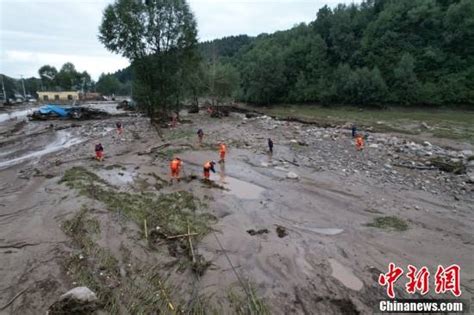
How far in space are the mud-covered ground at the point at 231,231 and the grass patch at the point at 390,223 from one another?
57mm

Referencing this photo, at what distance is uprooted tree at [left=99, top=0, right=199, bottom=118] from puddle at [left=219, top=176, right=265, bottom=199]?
2034 cm

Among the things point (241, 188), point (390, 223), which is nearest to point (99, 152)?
point (241, 188)

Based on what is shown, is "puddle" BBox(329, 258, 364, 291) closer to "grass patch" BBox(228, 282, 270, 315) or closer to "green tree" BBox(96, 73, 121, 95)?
"grass patch" BBox(228, 282, 270, 315)

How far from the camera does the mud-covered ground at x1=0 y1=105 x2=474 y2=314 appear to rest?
5555 mm

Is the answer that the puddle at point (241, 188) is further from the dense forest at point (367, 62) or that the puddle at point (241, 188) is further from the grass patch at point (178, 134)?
the dense forest at point (367, 62)

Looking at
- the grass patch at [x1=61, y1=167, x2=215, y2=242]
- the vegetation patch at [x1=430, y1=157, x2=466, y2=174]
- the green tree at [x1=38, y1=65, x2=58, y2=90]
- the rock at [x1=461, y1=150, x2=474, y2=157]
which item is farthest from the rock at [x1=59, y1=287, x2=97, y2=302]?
the green tree at [x1=38, y1=65, x2=58, y2=90]

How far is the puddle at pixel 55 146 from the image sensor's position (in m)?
16.8

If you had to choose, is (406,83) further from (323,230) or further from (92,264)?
(92,264)

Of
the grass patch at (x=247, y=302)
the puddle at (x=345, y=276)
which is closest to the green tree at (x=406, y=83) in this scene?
the puddle at (x=345, y=276)

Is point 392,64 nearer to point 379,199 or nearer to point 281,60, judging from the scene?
point 281,60

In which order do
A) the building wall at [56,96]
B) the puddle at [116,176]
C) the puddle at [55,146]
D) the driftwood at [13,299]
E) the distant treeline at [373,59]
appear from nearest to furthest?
the driftwood at [13,299], the puddle at [116,176], the puddle at [55,146], the distant treeline at [373,59], the building wall at [56,96]

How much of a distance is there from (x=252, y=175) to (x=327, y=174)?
3.70m

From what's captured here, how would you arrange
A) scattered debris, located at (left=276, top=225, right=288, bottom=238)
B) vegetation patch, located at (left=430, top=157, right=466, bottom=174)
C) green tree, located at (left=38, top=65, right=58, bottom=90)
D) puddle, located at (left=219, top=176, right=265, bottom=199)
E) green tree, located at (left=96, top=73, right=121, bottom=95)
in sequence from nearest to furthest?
scattered debris, located at (left=276, top=225, right=288, bottom=238) → puddle, located at (left=219, top=176, right=265, bottom=199) → vegetation patch, located at (left=430, top=157, right=466, bottom=174) → green tree, located at (left=38, top=65, right=58, bottom=90) → green tree, located at (left=96, top=73, right=121, bottom=95)

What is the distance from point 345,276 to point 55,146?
2248 centimetres
